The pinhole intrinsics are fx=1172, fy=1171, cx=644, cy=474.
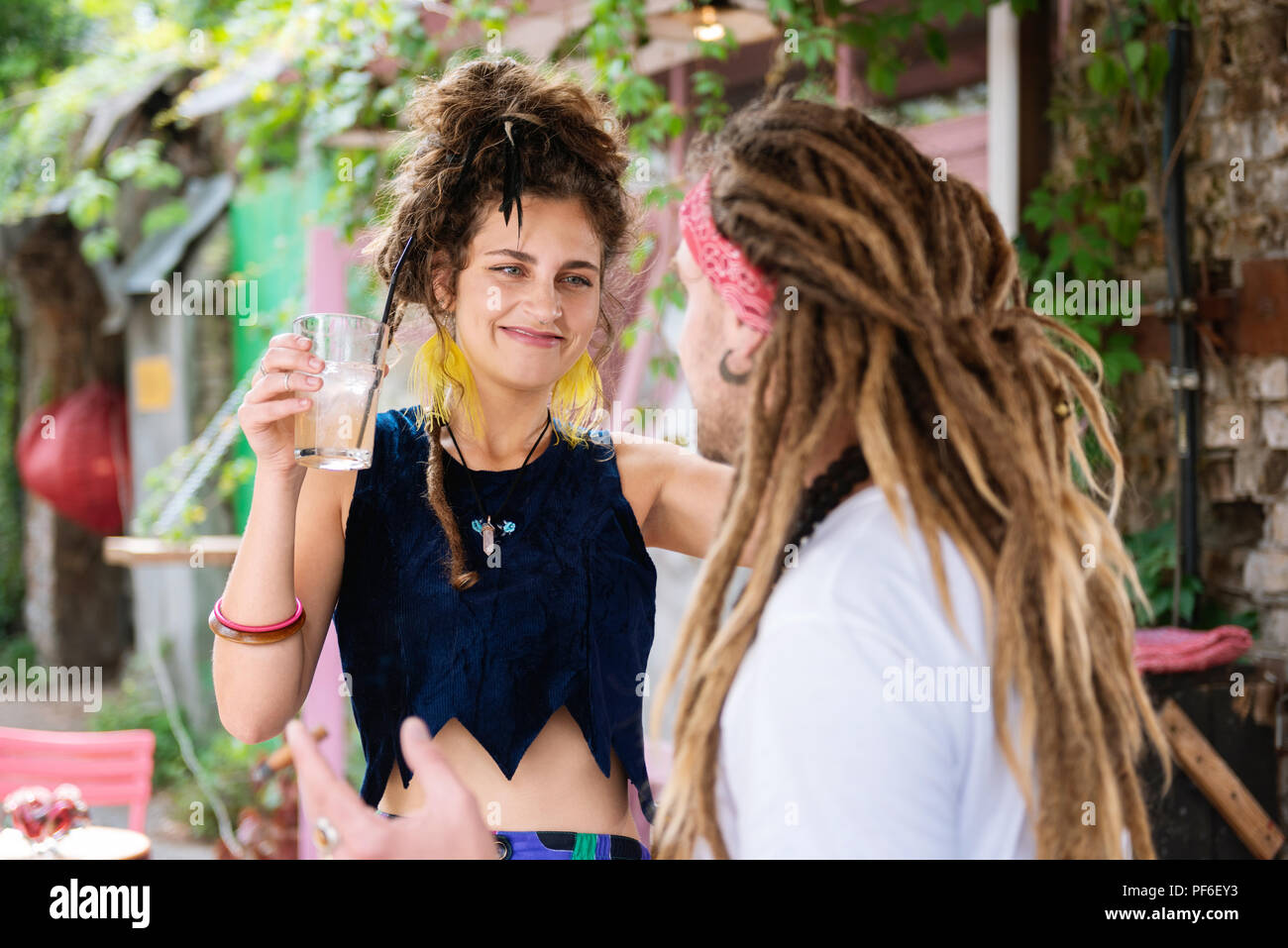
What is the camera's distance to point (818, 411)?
1.01 m

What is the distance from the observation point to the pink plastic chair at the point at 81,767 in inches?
140

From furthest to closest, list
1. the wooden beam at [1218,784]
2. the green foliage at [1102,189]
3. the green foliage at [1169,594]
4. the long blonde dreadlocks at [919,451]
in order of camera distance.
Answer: the green foliage at [1102,189] → the green foliage at [1169,594] → the wooden beam at [1218,784] → the long blonde dreadlocks at [919,451]

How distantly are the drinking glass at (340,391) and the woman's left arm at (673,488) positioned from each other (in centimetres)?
45

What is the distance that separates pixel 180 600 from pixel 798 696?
609cm

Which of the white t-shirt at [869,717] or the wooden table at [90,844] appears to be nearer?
the white t-shirt at [869,717]

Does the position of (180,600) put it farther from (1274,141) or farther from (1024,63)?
(1274,141)

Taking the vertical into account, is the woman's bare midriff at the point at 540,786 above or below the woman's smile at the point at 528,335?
below

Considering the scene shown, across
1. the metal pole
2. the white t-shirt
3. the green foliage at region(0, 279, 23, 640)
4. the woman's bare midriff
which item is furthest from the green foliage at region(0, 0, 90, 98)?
the white t-shirt

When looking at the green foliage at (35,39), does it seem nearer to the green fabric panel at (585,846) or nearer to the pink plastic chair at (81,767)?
the pink plastic chair at (81,767)

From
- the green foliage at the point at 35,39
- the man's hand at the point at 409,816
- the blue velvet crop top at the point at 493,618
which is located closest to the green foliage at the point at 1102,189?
the blue velvet crop top at the point at 493,618

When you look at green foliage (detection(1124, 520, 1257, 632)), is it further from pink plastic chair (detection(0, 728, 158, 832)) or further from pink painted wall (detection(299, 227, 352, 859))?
pink plastic chair (detection(0, 728, 158, 832))

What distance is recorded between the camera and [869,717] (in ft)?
2.82

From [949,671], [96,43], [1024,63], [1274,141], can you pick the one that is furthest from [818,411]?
[96,43]

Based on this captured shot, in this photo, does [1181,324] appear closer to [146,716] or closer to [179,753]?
[179,753]
